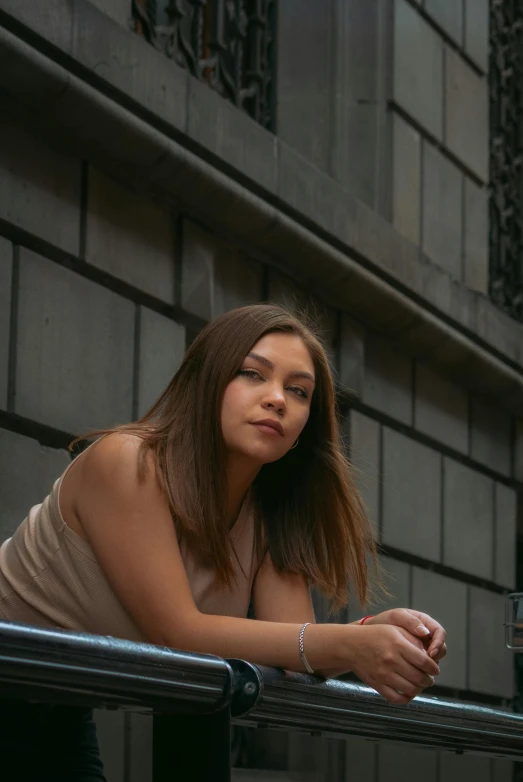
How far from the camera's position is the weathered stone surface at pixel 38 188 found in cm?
607

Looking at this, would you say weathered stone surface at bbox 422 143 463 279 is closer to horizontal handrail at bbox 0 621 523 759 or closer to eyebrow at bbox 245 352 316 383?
eyebrow at bbox 245 352 316 383

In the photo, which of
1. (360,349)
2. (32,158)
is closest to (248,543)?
(32,158)

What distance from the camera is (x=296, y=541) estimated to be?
10.9 ft

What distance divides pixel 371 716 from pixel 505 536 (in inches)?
362

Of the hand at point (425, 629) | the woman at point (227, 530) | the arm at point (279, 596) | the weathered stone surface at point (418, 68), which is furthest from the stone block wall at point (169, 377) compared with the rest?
the weathered stone surface at point (418, 68)

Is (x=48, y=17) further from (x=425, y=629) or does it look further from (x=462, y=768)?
(x=425, y=629)

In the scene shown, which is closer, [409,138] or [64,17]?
[64,17]

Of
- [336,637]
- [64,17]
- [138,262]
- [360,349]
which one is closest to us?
[336,637]

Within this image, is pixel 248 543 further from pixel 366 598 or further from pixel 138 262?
pixel 138 262

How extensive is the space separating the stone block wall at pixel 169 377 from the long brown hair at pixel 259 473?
2.14 ft

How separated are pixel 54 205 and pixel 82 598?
12.2 feet

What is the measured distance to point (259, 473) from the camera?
339 cm

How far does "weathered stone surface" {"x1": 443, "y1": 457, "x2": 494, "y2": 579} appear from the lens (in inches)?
406

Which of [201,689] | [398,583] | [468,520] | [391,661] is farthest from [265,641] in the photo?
[468,520]
